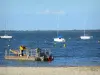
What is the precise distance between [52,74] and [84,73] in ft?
8.41

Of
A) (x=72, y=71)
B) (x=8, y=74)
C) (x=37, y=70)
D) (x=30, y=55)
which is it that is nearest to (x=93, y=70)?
(x=72, y=71)

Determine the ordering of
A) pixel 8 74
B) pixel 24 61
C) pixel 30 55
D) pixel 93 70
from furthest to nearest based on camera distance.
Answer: pixel 30 55, pixel 24 61, pixel 93 70, pixel 8 74

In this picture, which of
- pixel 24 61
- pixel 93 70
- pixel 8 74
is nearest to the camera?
pixel 8 74

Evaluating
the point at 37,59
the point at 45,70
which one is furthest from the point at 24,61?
the point at 45,70

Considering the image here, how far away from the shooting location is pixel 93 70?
3875 centimetres

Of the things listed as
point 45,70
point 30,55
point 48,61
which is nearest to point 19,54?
point 30,55

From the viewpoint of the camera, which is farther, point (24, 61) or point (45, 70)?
point (24, 61)

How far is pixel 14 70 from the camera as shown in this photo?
38.8 meters

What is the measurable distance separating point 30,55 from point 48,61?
15.9 feet

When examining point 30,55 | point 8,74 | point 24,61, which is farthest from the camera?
point 30,55

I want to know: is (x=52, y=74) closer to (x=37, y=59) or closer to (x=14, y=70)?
(x=14, y=70)

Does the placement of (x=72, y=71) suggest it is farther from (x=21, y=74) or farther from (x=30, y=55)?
(x=30, y=55)

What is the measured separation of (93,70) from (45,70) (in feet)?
13.2

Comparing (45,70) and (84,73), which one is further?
(45,70)
